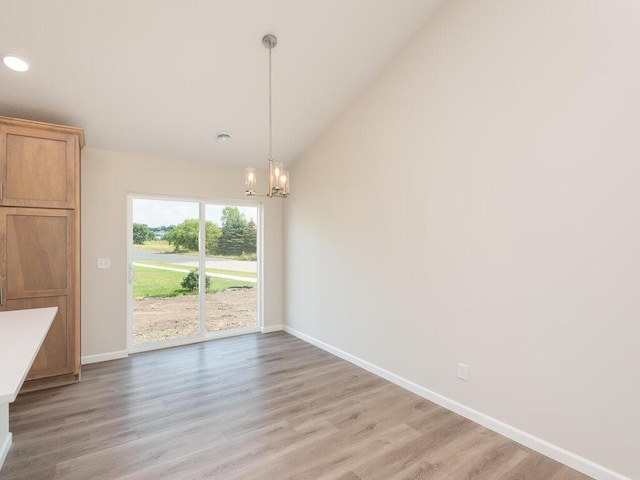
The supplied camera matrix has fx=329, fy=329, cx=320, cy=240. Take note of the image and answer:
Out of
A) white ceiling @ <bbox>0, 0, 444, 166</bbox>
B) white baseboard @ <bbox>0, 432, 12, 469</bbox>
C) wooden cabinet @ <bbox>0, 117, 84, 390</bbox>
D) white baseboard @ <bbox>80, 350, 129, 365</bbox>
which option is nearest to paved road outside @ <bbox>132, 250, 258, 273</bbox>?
wooden cabinet @ <bbox>0, 117, 84, 390</bbox>

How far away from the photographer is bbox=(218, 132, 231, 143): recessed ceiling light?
404 centimetres

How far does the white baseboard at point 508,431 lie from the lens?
2.02 meters

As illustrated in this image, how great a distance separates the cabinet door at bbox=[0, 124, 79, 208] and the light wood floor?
6.00ft

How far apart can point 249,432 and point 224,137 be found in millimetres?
3230

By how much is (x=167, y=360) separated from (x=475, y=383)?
11.0ft

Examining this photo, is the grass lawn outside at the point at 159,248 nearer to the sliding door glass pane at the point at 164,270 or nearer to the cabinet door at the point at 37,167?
the sliding door glass pane at the point at 164,270

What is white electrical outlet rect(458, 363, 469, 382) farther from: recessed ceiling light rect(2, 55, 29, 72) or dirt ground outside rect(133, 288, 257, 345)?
recessed ceiling light rect(2, 55, 29, 72)

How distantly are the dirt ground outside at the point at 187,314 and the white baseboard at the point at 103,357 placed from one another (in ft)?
0.71

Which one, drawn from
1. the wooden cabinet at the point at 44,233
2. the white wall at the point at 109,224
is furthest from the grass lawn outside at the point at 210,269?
the wooden cabinet at the point at 44,233

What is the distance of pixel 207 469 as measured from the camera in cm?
205

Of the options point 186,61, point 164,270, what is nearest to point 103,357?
point 164,270

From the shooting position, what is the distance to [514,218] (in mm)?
2414

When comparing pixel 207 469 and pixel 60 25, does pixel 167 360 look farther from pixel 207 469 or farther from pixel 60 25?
pixel 60 25

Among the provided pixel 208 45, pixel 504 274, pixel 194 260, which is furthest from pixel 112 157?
pixel 504 274
